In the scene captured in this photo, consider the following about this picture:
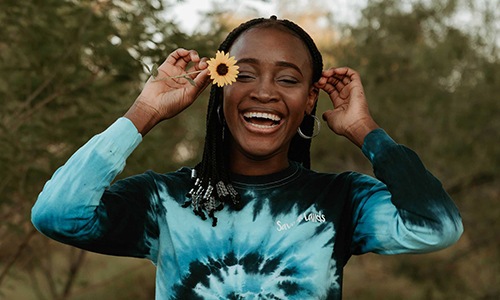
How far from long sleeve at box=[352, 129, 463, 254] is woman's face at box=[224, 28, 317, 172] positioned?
0.89ft

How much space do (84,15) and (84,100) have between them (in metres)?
0.65

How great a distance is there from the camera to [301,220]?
2.65 meters

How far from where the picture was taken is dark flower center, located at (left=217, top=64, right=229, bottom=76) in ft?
8.75

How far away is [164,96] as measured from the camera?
2791mm

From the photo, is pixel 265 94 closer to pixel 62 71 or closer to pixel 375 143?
pixel 375 143

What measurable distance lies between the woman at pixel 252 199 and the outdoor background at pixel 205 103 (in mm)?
2737

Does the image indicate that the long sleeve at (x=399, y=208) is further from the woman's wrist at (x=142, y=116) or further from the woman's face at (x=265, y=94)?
the woman's wrist at (x=142, y=116)

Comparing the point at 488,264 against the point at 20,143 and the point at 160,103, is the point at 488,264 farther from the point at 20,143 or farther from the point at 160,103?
the point at 160,103

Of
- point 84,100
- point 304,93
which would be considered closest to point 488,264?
point 84,100

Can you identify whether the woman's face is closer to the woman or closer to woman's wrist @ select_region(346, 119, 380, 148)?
the woman

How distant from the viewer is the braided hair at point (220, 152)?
2664 millimetres

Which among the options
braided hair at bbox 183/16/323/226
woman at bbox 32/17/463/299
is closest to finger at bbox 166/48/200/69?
woman at bbox 32/17/463/299

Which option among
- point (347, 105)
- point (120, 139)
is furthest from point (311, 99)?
point (120, 139)

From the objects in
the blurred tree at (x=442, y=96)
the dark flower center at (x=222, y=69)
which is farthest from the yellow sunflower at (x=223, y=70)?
the blurred tree at (x=442, y=96)
